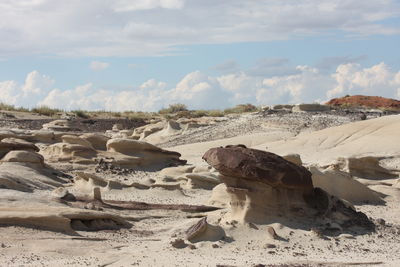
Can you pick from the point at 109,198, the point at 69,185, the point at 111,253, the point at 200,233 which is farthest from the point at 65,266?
the point at 69,185

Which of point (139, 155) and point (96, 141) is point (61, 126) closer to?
point (96, 141)

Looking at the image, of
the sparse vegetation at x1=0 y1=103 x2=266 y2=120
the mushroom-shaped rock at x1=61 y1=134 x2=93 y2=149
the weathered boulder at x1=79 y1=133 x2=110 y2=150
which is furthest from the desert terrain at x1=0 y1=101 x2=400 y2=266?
the sparse vegetation at x1=0 y1=103 x2=266 y2=120

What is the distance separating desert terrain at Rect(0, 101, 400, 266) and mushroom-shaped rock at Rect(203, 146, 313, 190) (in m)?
0.02

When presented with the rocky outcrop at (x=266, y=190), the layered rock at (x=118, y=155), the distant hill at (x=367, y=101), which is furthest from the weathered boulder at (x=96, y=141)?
the distant hill at (x=367, y=101)

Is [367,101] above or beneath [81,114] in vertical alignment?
above

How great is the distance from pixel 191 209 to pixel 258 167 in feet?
7.23

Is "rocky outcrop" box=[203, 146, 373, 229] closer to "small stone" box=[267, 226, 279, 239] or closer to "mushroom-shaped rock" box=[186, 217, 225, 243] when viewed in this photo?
"small stone" box=[267, 226, 279, 239]

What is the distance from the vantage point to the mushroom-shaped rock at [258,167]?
10.1 metres

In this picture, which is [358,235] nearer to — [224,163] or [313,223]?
[313,223]

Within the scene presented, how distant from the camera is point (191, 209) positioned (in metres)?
11.9

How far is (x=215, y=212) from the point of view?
11180 millimetres

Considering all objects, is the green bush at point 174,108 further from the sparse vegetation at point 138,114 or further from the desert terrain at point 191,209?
the desert terrain at point 191,209

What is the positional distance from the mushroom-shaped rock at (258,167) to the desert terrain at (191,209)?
0.02m

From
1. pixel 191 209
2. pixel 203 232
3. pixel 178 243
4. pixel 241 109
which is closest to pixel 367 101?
pixel 241 109
